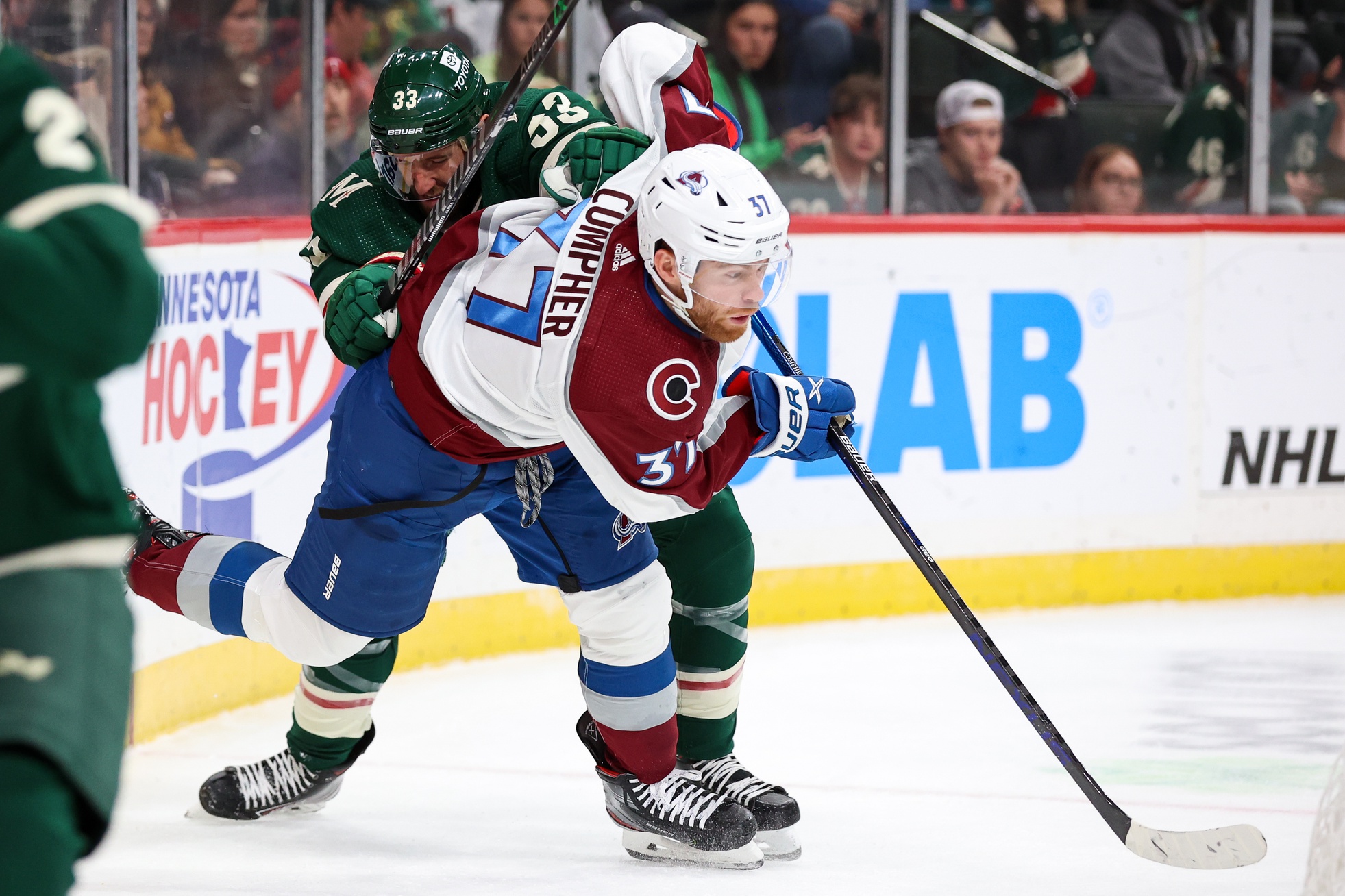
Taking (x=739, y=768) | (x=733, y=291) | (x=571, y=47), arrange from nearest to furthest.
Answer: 1. (x=733, y=291)
2. (x=739, y=768)
3. (x=571, y=47)

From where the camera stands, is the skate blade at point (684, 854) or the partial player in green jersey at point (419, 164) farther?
the skate blade at point (684, 854)

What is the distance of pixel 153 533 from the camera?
271 cm

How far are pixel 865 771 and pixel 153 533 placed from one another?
137 cm

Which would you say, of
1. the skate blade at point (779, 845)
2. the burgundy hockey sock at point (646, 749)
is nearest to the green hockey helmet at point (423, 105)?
the burgundy hockey sock at point (646, 749)

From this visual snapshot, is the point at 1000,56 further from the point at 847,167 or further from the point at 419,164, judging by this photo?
the point at 419,164

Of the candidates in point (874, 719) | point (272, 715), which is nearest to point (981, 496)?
point (874, 719)

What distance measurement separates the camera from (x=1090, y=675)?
4074mm

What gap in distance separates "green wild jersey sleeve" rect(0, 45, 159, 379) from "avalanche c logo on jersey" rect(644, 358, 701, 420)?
3.72ft

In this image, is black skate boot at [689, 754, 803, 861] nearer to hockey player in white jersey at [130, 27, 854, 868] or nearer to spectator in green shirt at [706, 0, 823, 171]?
hockey player in white jersey at [130, 27, 854, 868]

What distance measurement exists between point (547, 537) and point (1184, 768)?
144 cm

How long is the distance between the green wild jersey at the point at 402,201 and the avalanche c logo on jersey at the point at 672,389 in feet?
1.89

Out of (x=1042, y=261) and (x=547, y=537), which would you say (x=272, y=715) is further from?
(x=1042, y=261)

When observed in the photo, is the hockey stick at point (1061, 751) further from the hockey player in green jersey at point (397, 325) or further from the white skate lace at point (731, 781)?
the white skate lace at point (731, 781)

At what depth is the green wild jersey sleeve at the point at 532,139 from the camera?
2604mm
